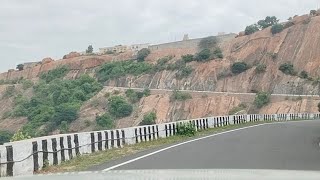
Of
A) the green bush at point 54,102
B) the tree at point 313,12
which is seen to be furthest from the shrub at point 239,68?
A: the green bush at point 54,102

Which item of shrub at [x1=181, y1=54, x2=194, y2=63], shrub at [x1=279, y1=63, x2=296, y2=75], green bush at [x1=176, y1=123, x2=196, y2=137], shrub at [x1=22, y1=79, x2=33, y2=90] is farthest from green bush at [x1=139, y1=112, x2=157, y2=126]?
green bush at [x1=176, y1=123, x2=196, y2=137]

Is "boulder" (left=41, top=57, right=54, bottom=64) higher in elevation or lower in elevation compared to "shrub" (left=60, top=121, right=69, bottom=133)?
higher

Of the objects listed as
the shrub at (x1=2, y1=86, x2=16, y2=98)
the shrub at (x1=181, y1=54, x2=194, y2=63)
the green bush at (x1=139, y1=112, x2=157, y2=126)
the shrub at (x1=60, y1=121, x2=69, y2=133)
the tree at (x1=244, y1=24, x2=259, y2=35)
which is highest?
the tree at (x1=244, y1=24, x2=259, y2=35)

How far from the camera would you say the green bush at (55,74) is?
13712 centimetres

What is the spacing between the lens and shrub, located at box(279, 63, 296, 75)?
302 feet

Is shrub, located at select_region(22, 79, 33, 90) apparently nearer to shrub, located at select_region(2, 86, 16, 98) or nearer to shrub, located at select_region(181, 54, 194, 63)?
shrub, located at select_region(2, 86, 16, 98)

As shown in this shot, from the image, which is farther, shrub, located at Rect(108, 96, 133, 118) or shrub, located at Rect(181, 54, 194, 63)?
shrub, located at Rect(181, 54, 194, 63)

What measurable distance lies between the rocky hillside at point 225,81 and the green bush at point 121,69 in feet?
1.07

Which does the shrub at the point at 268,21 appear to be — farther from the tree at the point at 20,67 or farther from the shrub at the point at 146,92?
the tree at the point at 20,67

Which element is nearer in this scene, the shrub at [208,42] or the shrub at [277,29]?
the shrub at [277,29]

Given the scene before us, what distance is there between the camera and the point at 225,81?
100938mm

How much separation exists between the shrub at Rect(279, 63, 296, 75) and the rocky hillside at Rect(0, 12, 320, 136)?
20.4 inches

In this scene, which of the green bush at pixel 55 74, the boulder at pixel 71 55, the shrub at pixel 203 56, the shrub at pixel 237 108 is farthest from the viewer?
the boulder at pixel 71 55

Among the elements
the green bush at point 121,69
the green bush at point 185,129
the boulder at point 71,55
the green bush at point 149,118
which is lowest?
the green bush at point 149,118
